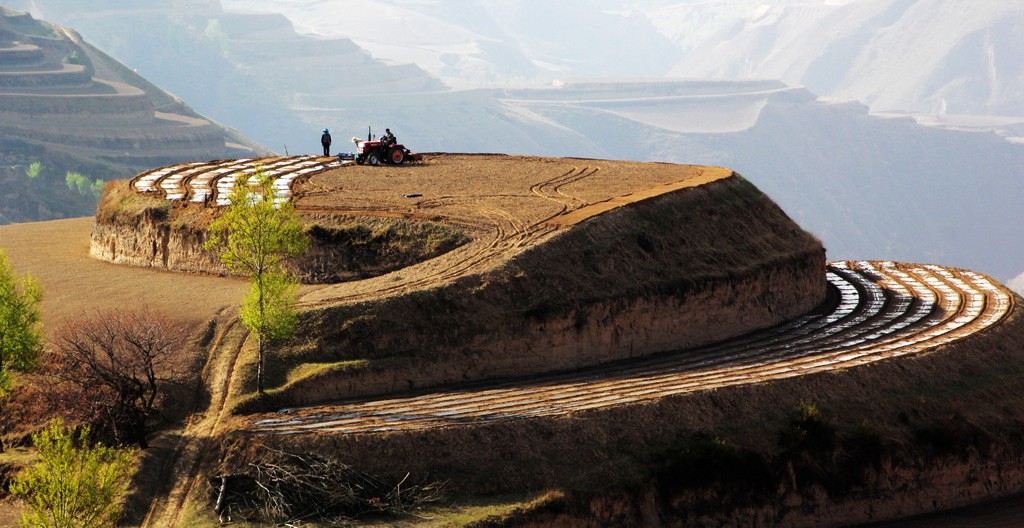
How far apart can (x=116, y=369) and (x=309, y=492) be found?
8262mm

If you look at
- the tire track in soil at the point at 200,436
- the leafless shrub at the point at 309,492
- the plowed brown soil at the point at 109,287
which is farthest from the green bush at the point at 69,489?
the plowed brown soil at the point at 109,287

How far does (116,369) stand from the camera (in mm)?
35938

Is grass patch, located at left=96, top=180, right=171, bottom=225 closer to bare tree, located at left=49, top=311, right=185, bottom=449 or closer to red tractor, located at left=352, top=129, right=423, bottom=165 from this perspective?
bare tree, located at left=49, top=311, right=185, bottom=449

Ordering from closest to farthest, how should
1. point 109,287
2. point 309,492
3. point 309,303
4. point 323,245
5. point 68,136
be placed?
point 309,492
point 309,303
point 109,287
point 323,245
point 68,136

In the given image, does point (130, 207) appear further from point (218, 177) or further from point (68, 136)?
point (68, 136)

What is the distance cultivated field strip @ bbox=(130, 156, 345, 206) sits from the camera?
54.5 metres

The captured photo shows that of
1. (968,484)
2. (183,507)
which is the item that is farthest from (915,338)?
(183,507)

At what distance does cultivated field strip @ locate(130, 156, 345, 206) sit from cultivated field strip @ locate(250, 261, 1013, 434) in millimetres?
17395

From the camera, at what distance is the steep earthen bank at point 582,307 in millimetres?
39250

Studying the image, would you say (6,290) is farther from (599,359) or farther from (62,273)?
(599,359)

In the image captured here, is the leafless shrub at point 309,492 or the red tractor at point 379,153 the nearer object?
the leafless shrub at point 309,492

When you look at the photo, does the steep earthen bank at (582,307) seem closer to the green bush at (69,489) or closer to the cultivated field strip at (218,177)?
the green bush at (69,489)

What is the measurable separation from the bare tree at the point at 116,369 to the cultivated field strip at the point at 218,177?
1366cm

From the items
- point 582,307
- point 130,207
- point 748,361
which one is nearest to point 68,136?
point 130,207
